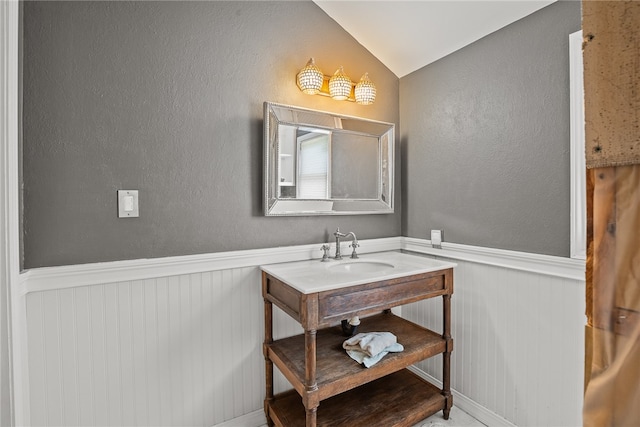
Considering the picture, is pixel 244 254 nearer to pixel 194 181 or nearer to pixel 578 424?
pixel 194 181

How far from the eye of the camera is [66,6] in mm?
1245

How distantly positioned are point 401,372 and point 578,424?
0.80 metres

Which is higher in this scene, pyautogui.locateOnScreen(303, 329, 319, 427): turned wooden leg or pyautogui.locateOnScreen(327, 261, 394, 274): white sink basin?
pyautogui.locateOnScreen(327, 261, 394, 274): white sink basin

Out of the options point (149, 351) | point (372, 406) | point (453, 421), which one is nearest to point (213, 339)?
point (149, 351)

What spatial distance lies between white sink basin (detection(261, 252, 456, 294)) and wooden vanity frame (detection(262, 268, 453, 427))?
0.11 ft

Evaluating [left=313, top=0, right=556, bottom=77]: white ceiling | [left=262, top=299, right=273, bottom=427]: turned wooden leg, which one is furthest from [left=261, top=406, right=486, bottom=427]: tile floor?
[left=313, top=0, right=556, bottom=77]: white ceiling

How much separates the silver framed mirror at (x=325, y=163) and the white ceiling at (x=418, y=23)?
45cm

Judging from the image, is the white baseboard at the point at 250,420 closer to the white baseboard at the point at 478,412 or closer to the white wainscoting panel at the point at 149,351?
the white wainscoting panel at the point at 149,351

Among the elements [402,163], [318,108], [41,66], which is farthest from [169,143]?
[402,163]

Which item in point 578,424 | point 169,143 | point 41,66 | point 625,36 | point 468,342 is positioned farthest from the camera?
point 468,342

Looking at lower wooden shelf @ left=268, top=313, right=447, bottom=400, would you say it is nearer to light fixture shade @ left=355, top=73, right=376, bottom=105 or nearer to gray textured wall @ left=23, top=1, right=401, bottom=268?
gray textured wall @ left=23, top=1, right=401, bottom=268

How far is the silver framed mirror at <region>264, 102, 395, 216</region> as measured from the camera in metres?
1.66

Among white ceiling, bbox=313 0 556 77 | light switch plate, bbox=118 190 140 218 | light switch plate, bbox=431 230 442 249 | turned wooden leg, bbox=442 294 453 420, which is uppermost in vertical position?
white ceiling, bbox=313 0 556 77

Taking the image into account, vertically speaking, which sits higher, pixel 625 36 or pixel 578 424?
pixel 625 36
